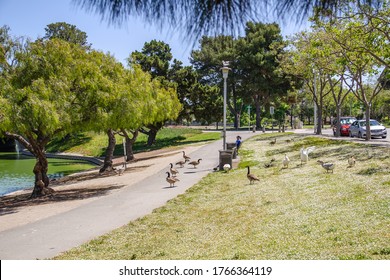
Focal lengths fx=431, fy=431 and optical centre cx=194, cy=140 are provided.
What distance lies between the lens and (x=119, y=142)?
59.5 metres

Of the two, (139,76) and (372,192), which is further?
(139,76)

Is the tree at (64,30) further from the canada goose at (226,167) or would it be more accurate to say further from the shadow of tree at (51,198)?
the canada goose at (226,167)

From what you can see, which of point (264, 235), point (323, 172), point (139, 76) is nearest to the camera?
point (264, 235)

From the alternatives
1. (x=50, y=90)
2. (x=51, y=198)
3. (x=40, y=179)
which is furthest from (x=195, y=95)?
(x=50, y=90)

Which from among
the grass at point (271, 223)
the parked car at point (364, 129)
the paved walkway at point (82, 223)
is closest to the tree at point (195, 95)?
the parked car at point (364, 129)

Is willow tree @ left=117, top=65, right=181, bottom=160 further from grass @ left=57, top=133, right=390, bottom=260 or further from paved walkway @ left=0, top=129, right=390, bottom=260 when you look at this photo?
grass @ left=57, top=133, right=390, bottom=260

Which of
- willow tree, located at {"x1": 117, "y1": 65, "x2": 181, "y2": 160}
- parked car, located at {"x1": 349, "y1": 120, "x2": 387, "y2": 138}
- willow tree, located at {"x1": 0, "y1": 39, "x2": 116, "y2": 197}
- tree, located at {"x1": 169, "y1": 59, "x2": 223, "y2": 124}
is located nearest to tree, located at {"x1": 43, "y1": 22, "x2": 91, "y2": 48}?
willow tree, located at {"x1": 0, "y1": 39, "x2": 116, "y2": 197}

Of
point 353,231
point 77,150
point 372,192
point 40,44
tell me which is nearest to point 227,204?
point 372,192

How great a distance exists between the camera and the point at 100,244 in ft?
32.0

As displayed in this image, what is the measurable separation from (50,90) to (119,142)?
1651 inches

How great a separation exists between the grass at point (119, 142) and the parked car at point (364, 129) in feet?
60.7

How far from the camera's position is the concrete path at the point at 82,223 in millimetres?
9875

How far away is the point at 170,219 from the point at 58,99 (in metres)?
8.61

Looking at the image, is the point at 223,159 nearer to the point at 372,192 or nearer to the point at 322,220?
the point at 372,192
